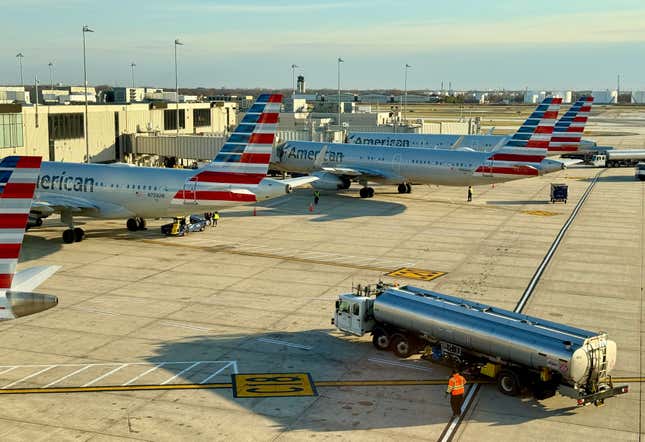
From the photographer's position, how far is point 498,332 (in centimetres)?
2519

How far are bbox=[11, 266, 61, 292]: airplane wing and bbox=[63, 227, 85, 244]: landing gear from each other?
26.9 m

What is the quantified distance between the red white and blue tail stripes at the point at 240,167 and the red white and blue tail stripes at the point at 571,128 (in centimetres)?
4811

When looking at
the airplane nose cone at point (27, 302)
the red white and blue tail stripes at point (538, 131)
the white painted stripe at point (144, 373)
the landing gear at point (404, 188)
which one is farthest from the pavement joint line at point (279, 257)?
the landing gear at point (404, 188)

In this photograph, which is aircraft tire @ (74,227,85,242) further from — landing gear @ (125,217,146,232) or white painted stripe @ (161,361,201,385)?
white painted stripe @ (161,361,201,385)

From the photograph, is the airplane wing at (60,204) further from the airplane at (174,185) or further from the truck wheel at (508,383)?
the truck wheel at (508,383)

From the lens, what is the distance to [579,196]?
75.2 meters

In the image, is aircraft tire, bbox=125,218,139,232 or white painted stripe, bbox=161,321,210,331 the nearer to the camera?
white painted stripe, bbox=161,321,210,331

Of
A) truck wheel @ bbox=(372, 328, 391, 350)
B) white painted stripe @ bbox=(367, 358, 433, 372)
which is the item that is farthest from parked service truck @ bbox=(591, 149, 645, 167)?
white painted stripe @ bbox=(367, 358, 433, 372)

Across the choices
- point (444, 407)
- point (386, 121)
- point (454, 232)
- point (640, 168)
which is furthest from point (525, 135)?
point (386, 121)

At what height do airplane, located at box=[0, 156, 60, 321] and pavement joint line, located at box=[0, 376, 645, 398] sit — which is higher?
airplane, located at box=[0, 156, 60, 321]

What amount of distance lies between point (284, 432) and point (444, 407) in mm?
5430

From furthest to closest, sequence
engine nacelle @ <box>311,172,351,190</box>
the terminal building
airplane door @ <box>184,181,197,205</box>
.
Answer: engine nacelle @ <box>311,172,351,190</box>, the terminal building, airplane door @ <box>184,181,197,205</box>

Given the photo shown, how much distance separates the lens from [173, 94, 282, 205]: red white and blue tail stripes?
4716cm

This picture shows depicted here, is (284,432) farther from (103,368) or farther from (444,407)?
(103,368)
